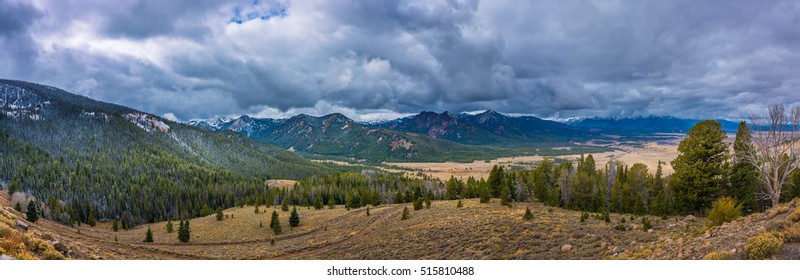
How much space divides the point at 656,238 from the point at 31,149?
19007 centimetres

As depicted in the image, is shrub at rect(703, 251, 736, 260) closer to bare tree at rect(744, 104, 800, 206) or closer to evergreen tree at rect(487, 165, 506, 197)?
bare tree at rect(744, 104, 800, 206)

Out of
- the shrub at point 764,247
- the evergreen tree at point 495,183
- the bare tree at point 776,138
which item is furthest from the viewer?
the evergreen tree at point 495,183

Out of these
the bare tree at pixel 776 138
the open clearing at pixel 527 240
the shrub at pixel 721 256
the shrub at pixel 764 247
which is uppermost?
the bare tree at pixel 776 138

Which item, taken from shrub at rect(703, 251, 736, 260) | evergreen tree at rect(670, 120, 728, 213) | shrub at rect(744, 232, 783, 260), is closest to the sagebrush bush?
shrub at rect(744, 232, 783, 260)

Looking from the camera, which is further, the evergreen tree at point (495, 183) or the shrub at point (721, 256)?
the evergreen tree at point (495, 183)

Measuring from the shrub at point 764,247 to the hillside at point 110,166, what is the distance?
89.1m

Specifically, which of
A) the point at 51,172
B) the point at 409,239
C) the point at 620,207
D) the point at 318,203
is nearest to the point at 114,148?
the point at 51,172

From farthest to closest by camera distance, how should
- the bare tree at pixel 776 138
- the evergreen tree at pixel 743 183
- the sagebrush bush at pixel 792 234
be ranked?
1. the evergreen tree at pixel 743 183
2. the bare tree at pixel 776 138
3. the sagebrush bush at pixel 792 234

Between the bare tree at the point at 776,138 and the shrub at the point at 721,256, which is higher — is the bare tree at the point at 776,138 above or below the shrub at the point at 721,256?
above

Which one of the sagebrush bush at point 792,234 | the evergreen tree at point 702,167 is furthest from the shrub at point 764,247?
the evergreen tree at point 702,167

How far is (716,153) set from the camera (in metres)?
22.5

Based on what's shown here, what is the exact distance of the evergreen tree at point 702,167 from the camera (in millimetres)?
22234

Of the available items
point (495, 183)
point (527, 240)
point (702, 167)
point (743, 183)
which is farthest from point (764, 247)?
point (495, 183)

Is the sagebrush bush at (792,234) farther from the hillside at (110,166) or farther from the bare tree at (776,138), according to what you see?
the hillside at (110,166)
